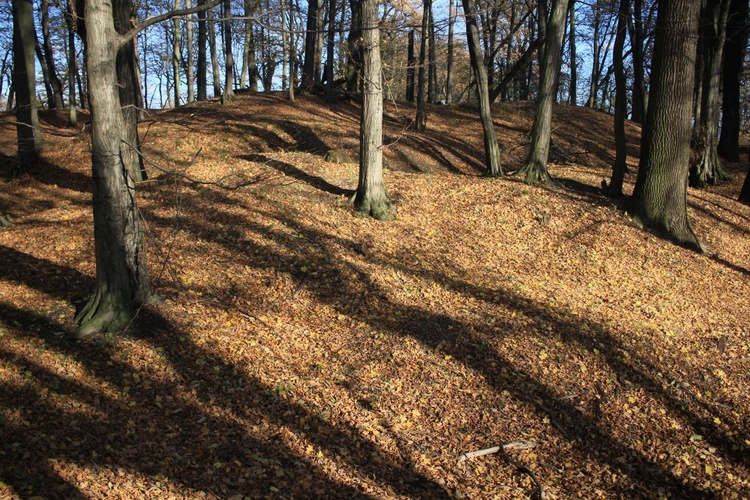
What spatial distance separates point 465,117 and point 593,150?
5.66 metres

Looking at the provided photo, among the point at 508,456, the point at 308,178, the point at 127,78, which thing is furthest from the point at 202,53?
the point at 508,456

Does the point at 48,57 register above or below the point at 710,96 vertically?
above

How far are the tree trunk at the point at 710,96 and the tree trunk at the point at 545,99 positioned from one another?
5469 millimetres

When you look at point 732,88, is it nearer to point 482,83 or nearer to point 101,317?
point 482,83

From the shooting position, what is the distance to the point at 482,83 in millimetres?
13398

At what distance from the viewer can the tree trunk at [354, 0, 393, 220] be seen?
9492 millimetres

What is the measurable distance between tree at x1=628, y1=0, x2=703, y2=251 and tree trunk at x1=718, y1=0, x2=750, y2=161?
993 centimetres

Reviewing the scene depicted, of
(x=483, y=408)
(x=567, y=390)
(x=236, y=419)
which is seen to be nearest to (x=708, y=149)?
(x=567, y=390)

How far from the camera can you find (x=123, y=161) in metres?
6.07

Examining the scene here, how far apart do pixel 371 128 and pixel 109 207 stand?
525 cm

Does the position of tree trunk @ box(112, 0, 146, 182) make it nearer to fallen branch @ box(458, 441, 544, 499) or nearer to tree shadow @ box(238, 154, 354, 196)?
tree shadow @ box(238, 154, 354, 196)

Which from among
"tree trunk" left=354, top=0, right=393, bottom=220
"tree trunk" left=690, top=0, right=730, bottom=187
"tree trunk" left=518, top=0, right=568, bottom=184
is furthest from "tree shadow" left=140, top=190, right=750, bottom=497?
→ "tree trunk" left=690, top=0, right=730, bottom=187

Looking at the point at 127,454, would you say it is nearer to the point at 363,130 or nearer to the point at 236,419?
the point at 236,419

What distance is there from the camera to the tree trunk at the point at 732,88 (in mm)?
18344
